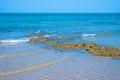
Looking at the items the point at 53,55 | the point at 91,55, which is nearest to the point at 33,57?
the point at 53,55

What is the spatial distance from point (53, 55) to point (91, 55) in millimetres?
2380

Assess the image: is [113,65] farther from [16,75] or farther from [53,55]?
[16,75]

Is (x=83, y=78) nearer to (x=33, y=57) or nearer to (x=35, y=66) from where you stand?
(x=35, y=66)

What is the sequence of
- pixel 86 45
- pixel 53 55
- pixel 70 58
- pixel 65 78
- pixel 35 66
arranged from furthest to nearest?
pixel 86 45
pixel 53 55
pixel 70 58
pixel 35 66
pixel 65 78

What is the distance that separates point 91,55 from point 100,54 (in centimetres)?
58

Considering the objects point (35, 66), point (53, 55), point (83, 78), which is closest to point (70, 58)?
point (53, 55)

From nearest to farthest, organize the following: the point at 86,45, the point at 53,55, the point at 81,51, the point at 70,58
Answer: the point at 70,58, the point at 53,55, the point at 81,51, the point at 86,45

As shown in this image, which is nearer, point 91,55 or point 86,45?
point 91,55

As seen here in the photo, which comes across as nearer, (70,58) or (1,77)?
(1,77)

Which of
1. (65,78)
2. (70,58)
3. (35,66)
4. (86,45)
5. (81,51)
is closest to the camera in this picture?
(65,78)

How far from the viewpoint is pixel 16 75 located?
34.1 feet

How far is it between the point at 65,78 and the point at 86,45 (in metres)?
8.82

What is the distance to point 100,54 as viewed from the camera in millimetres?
15039

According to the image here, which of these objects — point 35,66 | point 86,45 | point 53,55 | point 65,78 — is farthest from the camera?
point 86,45
